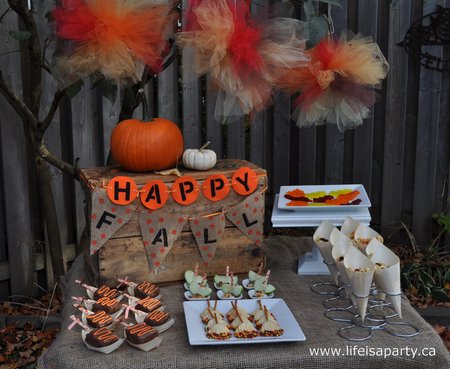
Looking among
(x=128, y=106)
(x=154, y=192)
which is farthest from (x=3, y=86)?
(x=154, y=192)

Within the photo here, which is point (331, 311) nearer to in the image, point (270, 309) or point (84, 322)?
point (270, 309)

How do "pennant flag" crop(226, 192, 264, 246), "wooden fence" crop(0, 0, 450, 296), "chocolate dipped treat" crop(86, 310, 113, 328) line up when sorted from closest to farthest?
"chocolate dipped treat" crop(86, 310, 113, 328), "pennant flag" crop(226, 192, 264, 246), "wooden fence" crop(0, 0, 450, 296)

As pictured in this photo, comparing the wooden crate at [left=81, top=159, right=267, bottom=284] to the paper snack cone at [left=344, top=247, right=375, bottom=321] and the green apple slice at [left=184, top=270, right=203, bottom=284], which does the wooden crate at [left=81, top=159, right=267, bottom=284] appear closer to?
the green apple slice at [left=184, top=270, right=203, bottom=284]

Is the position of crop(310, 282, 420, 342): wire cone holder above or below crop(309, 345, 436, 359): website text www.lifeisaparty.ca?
above

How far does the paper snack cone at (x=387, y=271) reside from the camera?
1.58 meters

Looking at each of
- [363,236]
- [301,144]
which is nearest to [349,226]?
[363,236]

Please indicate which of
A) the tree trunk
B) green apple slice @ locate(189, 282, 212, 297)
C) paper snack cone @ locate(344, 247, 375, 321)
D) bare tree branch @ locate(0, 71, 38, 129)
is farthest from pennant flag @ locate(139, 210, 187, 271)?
the tree trunk

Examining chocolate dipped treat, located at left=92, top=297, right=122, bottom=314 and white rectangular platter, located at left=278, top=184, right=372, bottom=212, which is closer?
chocolate dipped treat, located at left=92, top=297, right=122, bottom=314

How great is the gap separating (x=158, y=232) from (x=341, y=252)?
0.59 meters

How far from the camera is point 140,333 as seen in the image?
1530 mm

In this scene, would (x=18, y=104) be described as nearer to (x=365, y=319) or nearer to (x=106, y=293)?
(x=106, y=293)

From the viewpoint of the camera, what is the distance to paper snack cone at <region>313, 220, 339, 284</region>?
5.90 ft

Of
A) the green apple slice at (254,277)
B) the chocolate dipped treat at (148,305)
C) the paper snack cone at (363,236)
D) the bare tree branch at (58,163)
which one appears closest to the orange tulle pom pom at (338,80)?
the paper snack cone at (363,236)

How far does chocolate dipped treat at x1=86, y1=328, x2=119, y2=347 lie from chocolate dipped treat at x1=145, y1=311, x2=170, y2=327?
0.11 meters
